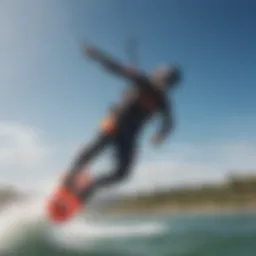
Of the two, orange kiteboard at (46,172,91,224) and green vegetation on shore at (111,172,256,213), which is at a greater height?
green vegetation on shore at (111,172,256,213)

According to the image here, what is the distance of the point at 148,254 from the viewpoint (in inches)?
241

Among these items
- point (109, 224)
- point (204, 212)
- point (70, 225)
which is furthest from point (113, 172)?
A: point (204, 212)

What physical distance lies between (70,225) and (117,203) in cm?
50

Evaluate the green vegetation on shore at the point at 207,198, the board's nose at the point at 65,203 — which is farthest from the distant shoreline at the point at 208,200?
the board's nose at the point at 65,203

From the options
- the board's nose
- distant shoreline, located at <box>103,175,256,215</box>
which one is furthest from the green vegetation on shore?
the board's nose

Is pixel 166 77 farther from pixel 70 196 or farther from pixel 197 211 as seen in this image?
pixel 197 211

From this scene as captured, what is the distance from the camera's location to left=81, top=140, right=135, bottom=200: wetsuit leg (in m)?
4.72

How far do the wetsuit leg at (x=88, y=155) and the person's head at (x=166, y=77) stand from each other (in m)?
0.60

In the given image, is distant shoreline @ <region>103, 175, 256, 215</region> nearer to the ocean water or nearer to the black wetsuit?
the ocean water

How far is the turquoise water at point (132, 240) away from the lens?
18.9ft

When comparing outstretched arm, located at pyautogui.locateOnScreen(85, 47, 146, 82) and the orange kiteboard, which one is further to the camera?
the orange kiteboard

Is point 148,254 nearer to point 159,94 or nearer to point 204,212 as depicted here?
point 159,94

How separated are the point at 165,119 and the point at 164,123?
0.03 m

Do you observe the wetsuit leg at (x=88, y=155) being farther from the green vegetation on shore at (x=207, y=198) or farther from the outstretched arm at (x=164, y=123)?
the green vegetation on shore at (x=207, y=198)
